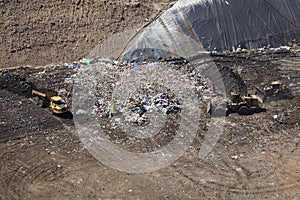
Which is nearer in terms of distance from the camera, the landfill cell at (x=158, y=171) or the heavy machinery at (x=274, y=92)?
the landfill cell at (x=158, y=171)

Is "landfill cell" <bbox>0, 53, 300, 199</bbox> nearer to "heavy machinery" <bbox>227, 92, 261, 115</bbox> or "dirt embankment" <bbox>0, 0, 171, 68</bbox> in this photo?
"heavy machinery" <bbox>227, 92, 261, 115</bbox>

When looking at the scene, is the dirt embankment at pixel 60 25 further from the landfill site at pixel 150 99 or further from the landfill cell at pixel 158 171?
the landfill cell at pixel 158 171

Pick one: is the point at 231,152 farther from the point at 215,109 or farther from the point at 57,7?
the point at 57,7

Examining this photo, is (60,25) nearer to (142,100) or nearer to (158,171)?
(142,100)

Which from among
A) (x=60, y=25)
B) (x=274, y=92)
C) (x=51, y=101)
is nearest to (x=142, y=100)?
(x=51, y=101)

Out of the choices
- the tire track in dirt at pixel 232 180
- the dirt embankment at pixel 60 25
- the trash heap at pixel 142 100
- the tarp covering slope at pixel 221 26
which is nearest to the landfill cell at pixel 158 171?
the tire track in dirt at pixel 232 180

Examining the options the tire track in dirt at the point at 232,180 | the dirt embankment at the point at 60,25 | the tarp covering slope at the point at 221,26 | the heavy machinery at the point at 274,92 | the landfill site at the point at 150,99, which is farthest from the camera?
the dirt embankment at the point at 60,25
